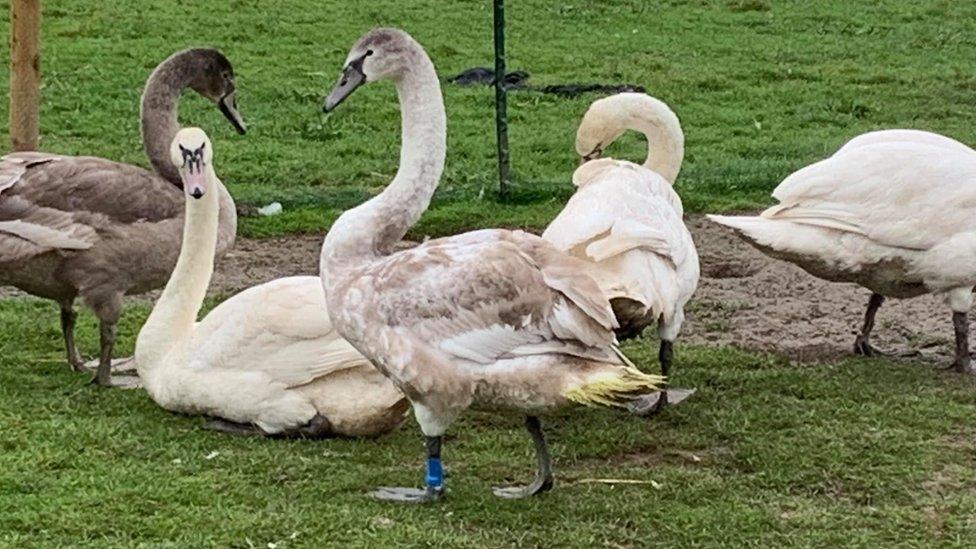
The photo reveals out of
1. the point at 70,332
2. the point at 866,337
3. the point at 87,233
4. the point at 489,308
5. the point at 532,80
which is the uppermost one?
the point at 489,308

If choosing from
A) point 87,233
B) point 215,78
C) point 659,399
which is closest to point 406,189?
point 659,399

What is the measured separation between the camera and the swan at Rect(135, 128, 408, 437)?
5836mm

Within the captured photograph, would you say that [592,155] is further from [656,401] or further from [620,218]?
[656,401]

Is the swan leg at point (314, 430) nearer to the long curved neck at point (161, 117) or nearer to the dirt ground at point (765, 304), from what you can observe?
the long curved neck at point (161, 117)

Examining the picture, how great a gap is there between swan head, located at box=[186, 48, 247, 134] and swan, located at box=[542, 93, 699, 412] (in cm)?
205

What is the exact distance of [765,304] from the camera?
8.20m

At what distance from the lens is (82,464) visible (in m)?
5.34

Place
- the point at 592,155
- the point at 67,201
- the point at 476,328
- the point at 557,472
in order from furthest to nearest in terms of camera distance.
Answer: the point at 592,155 < the point at 67,201 < the point at 557,472 < the point at 476,328

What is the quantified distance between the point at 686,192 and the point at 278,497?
5915 mm

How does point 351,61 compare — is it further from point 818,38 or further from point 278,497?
point 818,38

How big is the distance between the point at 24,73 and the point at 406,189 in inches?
136

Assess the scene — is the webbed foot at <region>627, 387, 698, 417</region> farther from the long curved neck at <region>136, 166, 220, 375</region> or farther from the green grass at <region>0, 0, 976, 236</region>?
the green grass at <region>0, 0, 976, 236</region>

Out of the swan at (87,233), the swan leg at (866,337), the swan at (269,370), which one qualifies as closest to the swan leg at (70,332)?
the swan at (87,233)

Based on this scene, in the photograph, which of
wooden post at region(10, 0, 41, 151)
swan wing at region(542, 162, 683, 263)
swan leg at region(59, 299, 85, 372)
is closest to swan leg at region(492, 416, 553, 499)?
swan wing at region(542, 162, 683, 263)
